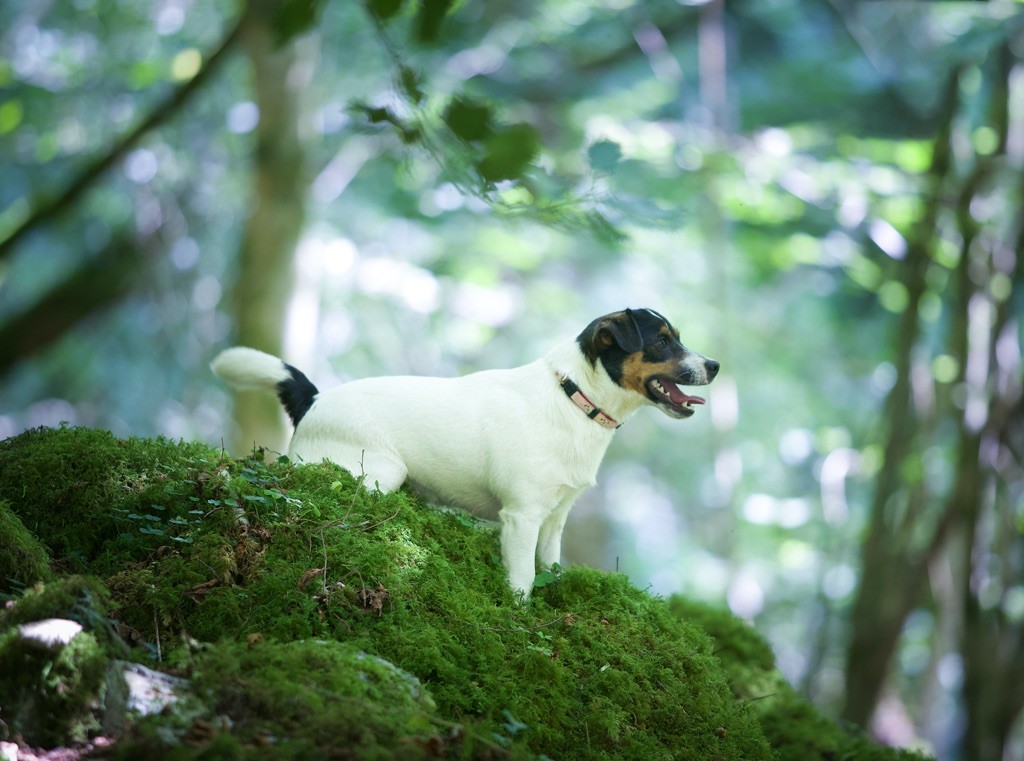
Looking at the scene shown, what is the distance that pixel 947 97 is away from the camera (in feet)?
50.6

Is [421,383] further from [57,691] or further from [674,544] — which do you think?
[674,544]

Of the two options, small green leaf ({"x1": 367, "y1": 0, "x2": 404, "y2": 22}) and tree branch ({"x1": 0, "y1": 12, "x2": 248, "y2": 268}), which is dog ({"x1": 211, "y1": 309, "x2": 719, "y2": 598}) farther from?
tree branch ({"x1": 0, "y1": 12, "x2": 248, "y2": 268})

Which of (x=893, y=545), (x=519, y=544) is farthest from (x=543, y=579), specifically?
(x=893, y=545)

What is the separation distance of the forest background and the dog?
4891 millimetres

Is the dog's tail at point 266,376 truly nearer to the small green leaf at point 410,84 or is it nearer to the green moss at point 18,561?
the green moss at point 18,561

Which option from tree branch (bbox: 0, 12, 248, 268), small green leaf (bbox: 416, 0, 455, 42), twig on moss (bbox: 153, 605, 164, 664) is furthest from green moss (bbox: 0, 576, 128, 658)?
tree branch (bbox: 0, 12, 248, 268)

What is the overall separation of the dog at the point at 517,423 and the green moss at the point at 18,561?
1722mm

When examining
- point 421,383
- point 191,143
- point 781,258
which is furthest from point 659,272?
point 421,383

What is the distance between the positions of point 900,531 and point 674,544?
14021 millimetres

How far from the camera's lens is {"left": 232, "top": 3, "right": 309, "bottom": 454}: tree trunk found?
13.0m

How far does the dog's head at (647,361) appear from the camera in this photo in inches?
241

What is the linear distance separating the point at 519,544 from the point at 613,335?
1384 mm

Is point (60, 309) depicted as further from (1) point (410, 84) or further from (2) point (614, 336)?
(1) point (410, 84)

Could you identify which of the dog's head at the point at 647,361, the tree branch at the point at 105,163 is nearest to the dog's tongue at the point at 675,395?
the dog's head at the point at 647,361
